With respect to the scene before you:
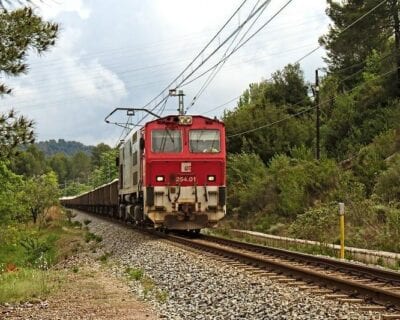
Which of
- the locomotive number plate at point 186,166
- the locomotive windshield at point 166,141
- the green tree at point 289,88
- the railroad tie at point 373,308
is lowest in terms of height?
the railroad tie at point 373,308

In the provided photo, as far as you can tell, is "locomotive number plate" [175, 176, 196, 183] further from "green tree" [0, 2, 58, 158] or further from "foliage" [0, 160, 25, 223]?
"green tree" [0, 2, 58, 158]

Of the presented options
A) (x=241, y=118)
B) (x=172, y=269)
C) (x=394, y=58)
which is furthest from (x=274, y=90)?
(x=172, y=269)

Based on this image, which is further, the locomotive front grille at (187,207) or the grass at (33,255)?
the locomotive front grille at (187,207)

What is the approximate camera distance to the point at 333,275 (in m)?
10.8

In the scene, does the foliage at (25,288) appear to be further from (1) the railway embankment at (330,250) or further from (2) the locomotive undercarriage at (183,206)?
(1) the railway embankment at (330,250)

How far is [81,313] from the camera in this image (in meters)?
8.42

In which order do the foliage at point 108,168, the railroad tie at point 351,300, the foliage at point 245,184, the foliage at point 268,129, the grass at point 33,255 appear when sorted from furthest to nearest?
the foliage at point 108,168, the foliage at point 268,129, the foliage at point 245,184, the grass at point 33,255, the railroad tie at point 351,300

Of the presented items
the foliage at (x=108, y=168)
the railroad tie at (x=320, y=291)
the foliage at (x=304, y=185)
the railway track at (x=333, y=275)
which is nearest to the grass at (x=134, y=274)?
the railway track at (x=333, y=275)

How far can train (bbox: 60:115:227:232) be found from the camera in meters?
19.1

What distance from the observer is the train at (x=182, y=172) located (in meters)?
19.1

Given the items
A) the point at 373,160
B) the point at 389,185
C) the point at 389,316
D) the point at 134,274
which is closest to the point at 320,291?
the point at 389,316

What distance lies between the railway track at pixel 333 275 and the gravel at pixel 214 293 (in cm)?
47

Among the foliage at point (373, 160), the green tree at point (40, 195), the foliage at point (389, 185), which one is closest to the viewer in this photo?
the foliage at point (389, 185)

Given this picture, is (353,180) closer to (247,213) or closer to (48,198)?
(247,213)
